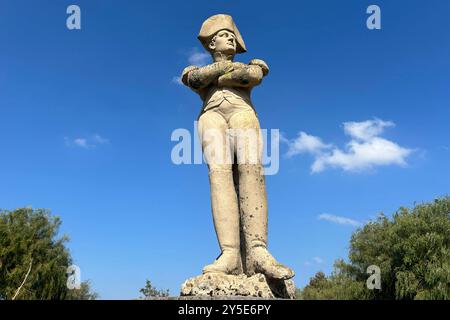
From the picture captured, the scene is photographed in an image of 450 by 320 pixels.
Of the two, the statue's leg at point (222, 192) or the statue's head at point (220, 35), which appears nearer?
the statue's leg at point (222, 192)

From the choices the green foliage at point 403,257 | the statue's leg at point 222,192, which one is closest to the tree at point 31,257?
the green foliage at point 403,257

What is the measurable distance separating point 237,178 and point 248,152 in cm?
42

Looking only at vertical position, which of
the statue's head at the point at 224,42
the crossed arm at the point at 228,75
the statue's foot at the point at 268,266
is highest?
the statue's head at the point at 224,42

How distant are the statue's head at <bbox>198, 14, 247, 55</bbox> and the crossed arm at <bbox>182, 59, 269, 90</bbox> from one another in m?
0.43

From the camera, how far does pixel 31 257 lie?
31.7 meters

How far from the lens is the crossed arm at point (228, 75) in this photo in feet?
22.0

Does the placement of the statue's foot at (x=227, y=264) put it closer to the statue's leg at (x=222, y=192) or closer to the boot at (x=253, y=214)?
the statue's leg at (x=222, y=192)

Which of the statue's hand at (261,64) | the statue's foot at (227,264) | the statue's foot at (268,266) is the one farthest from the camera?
the statue's hand at (261,64)

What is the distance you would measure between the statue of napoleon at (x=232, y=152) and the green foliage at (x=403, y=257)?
2256cm

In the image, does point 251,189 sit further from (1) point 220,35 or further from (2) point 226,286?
(1) point 220,35

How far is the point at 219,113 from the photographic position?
6.81 metres

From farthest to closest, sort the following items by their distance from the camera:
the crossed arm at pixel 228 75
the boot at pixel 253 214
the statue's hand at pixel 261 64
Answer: the statue's hand at pixel 261 64 < the crossed arm at pixel 228 75 < the boot at pixel 253 214
